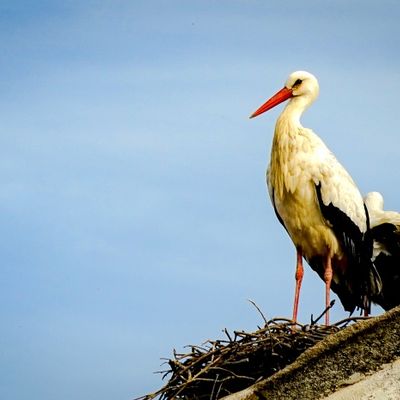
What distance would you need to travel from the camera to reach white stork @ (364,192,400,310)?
A: 8719 millimetres

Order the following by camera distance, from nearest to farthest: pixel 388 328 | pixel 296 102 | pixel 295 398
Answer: pixel 388 328
pixel 295 398
pixel 296 102

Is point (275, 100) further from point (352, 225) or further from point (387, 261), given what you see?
point (387, 261)

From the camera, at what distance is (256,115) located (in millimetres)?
9102

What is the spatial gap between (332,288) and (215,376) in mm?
3439

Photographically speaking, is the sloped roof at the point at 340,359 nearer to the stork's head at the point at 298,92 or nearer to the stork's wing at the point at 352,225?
the stork's wing at the point at 352,225

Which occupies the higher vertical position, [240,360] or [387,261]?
[387,261]

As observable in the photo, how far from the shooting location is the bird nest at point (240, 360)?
5398 mm

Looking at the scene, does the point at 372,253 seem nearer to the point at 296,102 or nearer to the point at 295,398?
the point at 296,102

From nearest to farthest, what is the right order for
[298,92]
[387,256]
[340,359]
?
[340,359] → [387,256] → [298,92]

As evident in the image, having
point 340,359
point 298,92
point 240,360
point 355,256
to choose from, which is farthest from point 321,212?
point 340,359

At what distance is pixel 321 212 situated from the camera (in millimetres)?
8555

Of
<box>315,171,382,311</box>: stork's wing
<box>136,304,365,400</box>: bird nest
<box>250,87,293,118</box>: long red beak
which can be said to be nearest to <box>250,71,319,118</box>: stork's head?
<box>250,87,293,118</box>: long red beak

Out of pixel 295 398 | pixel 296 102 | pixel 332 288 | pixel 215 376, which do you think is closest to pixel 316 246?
pixel 332 288

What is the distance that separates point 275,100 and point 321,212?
1.25 meters
